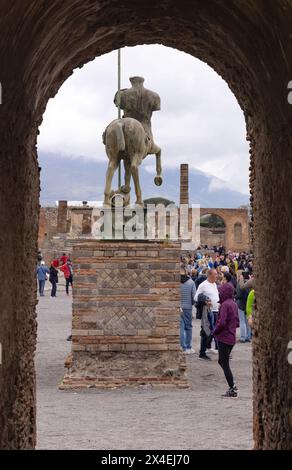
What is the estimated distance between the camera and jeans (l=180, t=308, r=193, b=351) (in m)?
12.9

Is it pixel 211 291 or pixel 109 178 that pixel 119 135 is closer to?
pixel 109 178

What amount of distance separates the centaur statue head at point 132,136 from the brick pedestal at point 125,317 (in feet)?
4.10

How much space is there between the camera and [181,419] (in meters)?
8.02

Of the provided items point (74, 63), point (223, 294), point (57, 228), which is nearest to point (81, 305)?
point (223, 294)

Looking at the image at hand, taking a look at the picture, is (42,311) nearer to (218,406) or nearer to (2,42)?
(218,406)

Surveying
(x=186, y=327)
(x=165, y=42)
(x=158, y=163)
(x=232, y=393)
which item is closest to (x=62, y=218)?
(x=186, y=327)

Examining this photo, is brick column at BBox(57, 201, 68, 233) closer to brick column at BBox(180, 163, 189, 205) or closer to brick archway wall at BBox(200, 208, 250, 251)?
brick column at BBox(180, 163, 189, 205)

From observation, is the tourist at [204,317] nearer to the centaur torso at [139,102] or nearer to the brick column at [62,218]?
the centaur torso at [139,102]

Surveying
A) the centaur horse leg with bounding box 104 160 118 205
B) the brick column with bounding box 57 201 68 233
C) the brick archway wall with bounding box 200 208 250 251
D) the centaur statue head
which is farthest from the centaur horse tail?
the brick archway wall with bounding box 200 208 250 251

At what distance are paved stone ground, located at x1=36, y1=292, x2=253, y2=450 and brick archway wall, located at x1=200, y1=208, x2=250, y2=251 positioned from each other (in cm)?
4445

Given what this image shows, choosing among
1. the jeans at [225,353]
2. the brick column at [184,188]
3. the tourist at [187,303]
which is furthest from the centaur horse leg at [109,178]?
the brick column at [184,188]

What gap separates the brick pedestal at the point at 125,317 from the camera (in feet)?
33.2

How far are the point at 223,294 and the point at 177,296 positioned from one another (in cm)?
115

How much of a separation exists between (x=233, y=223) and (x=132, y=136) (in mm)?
45980
